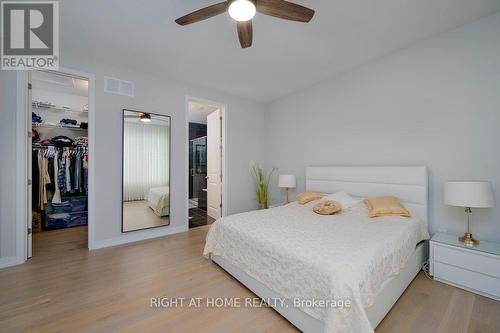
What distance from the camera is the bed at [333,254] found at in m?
1.24

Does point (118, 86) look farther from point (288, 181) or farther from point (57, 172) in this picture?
point (288, 181)

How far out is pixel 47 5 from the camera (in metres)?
1.96

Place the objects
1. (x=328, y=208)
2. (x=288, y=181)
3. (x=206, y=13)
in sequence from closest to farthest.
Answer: (x=206, y=13)
(x=328, y=208)
(x=288, y=181)

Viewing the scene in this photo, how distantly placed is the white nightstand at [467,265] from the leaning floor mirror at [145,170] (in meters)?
3.70

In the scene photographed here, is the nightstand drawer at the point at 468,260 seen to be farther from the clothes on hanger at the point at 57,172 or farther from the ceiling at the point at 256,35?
the clothes on hanger at the point at 57,172

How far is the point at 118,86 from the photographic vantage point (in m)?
3.07

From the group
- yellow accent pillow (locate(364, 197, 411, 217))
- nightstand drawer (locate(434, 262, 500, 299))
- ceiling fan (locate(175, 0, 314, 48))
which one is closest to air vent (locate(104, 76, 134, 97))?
ceiling fan (locate(175, 0, 314, 48))

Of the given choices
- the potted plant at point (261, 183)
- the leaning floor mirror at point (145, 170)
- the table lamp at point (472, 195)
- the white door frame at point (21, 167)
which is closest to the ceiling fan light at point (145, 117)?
the leaning floor mirror at point (145, 170)

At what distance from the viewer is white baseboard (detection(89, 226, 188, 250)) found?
292 cm

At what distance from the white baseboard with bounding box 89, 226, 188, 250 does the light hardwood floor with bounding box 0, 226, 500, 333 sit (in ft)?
0.89

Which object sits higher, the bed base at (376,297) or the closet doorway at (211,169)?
the closet doorway at (211,169)

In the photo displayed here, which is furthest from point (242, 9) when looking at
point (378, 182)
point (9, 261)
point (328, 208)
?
point (9, 261)

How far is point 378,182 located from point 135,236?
381 centimetres

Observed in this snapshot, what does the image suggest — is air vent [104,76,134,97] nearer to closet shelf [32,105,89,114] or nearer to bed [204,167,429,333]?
closet shelf [32,105,89,114]
